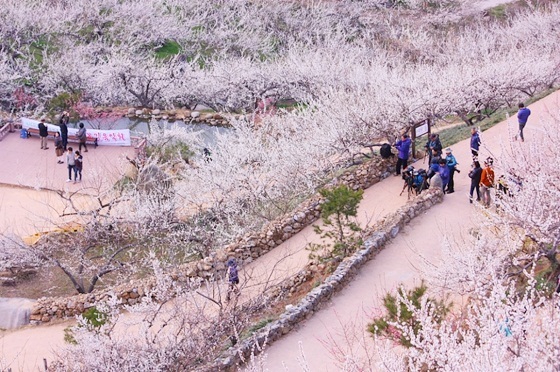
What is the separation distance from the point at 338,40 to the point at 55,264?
2304 centimetres

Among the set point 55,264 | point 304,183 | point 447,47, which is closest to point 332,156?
point 304,183

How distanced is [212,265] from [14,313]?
14.5 ft

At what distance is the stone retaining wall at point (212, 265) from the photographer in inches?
597

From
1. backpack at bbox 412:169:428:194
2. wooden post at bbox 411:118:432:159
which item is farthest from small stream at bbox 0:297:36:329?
wooden post at bbox 411:118:432:159

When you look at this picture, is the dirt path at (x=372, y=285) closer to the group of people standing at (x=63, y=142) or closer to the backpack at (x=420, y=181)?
the backpack at (x=420, y=181)

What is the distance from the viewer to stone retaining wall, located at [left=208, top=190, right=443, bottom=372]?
1161cm

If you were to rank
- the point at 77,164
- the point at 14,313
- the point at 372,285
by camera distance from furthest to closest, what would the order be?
the point at 77,164, the point at 14,313, the point at 372,285

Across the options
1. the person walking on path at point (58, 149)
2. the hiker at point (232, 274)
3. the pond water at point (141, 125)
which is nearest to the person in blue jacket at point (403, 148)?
the hiker at point (232, 274)

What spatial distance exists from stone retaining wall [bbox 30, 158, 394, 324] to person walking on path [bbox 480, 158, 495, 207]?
3.91 meters

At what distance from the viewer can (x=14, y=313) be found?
1529 centimetres

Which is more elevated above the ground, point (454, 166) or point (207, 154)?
point (207, 154)

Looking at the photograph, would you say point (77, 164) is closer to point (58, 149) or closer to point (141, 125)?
point (58, 149)

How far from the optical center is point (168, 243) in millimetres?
17938

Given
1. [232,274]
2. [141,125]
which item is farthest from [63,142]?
[232,274]
